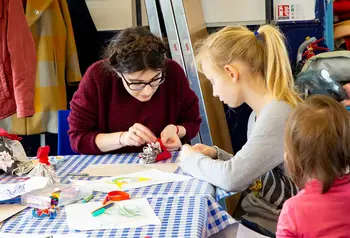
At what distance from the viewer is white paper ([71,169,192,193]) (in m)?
1.66

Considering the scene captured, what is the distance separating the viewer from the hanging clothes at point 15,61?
2855mm

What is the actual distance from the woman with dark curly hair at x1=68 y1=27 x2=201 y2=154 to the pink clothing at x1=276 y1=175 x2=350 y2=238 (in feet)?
2.84

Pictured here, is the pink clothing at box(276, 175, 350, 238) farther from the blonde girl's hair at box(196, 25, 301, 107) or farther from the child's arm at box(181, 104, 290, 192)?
the blonde girl's hair at box(196, 25, 301, 107)

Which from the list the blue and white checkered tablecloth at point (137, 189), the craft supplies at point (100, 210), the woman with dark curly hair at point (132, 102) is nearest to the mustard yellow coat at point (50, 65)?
the woman with dark curly hair at point (132, 102)

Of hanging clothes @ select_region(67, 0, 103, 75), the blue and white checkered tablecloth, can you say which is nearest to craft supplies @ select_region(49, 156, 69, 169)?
the blue and white checkered tablecloth

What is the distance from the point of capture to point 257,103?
6.00 feet

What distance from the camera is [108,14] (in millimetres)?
3539

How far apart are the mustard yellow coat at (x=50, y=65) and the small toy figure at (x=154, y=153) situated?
135 centimetres

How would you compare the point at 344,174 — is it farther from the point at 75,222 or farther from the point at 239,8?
the point at 239,8

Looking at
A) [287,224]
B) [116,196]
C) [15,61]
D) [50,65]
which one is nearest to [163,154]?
[116,196]

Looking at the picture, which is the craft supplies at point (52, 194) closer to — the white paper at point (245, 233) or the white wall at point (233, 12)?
the white paper at point (245, 233)

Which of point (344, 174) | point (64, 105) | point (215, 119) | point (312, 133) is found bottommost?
point (215, 119)

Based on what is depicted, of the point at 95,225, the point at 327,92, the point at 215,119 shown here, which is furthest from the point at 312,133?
the point at 215,119

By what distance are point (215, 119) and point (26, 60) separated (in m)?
1.17
